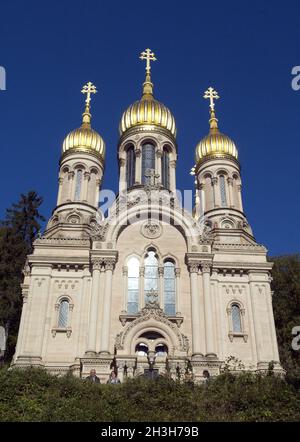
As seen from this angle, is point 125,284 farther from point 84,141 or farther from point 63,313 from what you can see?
point 84,141

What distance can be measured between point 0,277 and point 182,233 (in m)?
12.9

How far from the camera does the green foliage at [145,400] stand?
45.1 feet

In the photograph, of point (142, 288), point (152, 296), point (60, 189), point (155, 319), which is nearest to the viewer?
point (155, 319)

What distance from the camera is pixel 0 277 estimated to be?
3278 cm

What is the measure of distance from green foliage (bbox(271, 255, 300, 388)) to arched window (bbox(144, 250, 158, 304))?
9791 millimetres

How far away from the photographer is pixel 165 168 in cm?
3372

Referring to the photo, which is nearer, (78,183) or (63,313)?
(63,313)

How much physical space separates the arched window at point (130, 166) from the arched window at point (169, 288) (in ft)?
26.0

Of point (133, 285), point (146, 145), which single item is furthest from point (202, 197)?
point (133, 285)

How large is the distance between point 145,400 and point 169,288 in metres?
11.1

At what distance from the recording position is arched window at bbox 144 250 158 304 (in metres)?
25.2

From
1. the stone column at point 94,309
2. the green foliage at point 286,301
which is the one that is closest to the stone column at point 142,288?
the stone column at point 94,309

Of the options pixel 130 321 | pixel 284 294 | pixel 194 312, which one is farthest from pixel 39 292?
pixel 284 294

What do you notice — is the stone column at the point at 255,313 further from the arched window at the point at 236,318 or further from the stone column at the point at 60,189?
the stone column at the point at 60,189
